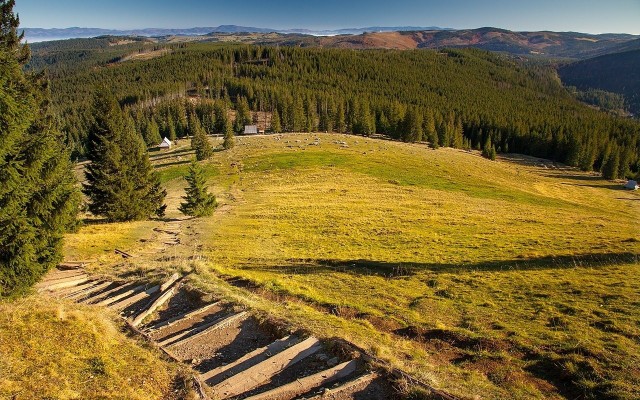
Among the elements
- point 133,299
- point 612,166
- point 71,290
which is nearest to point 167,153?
point 71,290

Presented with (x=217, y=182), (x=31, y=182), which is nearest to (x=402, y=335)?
(x=31, y=182)

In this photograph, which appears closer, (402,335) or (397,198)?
(402,335)

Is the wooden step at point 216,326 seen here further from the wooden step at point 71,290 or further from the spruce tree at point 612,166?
the spruce tree at point 612,166

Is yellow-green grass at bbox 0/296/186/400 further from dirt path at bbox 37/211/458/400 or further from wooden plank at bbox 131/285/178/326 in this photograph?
wooden plank at bbox 131/285/178/326

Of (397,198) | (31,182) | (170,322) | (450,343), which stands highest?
(31,182)

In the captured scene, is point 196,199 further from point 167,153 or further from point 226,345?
point 167,153

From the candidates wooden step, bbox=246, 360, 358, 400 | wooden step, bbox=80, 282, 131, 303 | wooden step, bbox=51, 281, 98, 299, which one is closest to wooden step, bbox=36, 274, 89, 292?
wooden step, bbox=51, 281, 98, 299

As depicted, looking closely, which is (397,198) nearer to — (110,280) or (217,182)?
(217,182)
